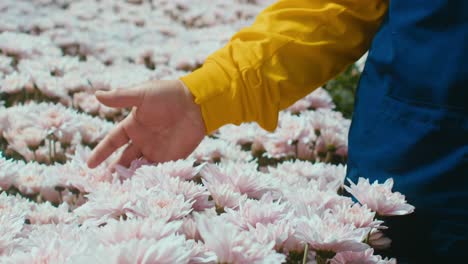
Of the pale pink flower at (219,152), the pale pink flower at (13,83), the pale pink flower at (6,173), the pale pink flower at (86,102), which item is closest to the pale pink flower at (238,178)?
the pale pink flower at (6,173)

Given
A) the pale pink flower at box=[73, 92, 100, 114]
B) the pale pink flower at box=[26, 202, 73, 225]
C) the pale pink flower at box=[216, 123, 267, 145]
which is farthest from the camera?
the pale pink flower at box=[73, 92, 100, 114]

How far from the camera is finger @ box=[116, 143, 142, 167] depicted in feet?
5.36

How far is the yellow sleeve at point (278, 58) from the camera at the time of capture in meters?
1.63

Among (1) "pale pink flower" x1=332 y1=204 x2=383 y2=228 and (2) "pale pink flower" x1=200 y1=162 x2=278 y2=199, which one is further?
(2) "pale pink flower" x1=200 y1=162 x2=278 y2=199

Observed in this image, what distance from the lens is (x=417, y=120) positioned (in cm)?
147

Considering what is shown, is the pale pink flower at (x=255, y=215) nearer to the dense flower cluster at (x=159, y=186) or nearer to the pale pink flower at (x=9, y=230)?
the dense flower cluster at (x=159, y=186)

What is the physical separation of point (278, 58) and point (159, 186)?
0.57 meters

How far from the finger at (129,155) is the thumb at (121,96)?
144mm

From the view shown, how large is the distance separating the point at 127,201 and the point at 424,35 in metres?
0.75

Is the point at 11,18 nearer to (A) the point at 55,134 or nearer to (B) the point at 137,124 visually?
(A) the point at 55,134

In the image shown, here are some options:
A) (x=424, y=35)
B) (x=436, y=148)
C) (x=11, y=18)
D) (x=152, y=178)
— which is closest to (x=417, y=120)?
(x=436, y=148)

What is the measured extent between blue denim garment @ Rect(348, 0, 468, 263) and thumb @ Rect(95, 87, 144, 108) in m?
0.54

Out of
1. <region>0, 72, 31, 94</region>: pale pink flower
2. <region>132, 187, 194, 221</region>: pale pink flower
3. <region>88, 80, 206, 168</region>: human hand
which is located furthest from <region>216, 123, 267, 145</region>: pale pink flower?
<region>132, 187, 194, 221</region>: pale pink flower

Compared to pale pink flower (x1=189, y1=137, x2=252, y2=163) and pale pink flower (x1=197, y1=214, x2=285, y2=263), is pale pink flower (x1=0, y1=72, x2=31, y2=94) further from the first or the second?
pale pink flower (x1=197, y1=214, x2=285, y2=263)
